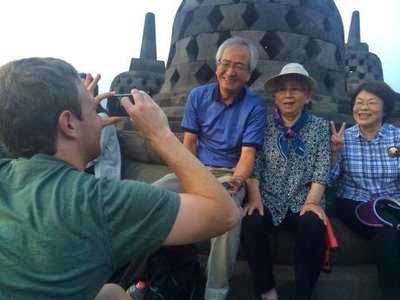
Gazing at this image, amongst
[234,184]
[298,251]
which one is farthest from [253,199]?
[298,251]

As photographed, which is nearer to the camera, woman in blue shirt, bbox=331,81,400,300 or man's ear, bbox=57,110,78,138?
man's ear, bbox=57,110,78,138

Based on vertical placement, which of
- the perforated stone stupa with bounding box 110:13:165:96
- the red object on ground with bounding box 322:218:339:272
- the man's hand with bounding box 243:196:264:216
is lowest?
the perforated stone stupa with bounding box 110:13:165:96

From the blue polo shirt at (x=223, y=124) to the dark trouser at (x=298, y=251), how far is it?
587 millimetres

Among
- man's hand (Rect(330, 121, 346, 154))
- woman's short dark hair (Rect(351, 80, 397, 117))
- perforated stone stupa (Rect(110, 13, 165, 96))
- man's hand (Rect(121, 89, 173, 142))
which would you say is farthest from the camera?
perforated stone stupa (Rect(110, 13, 165, 96))

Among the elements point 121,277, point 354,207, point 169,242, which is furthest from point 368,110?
point 169,242

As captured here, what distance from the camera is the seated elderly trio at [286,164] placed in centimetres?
295

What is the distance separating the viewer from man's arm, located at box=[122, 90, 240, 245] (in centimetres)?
147

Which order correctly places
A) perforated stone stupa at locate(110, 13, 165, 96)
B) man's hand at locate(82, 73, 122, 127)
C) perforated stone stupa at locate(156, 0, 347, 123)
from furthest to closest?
perforated stone stupa at locate(110, 13, 165, 96) < perforated stone stupa at locate(156, 0, 347, 123) < man's hand at locate(82, 73, 122, 127)

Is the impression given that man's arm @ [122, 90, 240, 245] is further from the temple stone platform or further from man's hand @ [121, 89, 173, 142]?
the temple stone platform

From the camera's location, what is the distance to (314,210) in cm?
305

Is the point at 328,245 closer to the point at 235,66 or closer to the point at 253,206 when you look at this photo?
the point at 253,206

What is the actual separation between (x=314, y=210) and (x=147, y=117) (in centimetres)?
180

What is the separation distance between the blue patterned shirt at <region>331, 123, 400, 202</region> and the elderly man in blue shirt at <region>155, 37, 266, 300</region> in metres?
0.74

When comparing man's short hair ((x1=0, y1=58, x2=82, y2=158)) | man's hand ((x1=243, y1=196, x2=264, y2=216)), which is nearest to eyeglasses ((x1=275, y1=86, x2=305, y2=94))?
man's hand ((x1=243, y1=196, x2=264, y2=216))
